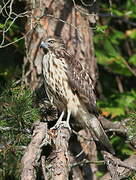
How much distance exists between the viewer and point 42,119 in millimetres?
5391

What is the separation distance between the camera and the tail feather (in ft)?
19.0

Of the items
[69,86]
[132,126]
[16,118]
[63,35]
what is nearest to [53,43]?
[63,35]

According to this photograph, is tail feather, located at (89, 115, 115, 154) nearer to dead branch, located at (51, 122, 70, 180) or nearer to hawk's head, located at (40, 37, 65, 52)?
hawk's head, located at (40, 37, 65, 52)

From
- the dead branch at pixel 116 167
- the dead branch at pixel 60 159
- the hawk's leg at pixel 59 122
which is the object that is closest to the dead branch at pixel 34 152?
the dead branch at pixel 60 159

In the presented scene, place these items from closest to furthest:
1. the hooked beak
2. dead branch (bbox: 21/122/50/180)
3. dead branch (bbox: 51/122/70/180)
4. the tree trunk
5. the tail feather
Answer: dead branch (bbox: 21/122/50/180), dead branch (bbox: 51/122/70/180), the tail feather, the hooked beak, the tree trunk

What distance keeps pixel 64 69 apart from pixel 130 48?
3226 mm

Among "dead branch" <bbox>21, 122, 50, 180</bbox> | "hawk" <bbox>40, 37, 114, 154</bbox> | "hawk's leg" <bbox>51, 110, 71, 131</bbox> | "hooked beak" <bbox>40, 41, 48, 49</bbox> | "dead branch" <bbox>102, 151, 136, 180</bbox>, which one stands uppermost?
"hooked beak" <bbox>40, 41, 48, 49</bbox>

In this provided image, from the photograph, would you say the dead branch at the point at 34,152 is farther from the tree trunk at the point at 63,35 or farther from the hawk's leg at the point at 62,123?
the tree trunk at the point at 63,35

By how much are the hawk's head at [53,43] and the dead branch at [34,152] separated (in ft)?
4.79

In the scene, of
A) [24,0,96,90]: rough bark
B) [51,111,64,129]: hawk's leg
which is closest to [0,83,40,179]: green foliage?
[51,111,64,129]: hawk's leg

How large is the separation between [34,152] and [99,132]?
6.40 feet

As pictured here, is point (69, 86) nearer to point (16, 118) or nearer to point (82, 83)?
point (82, 83)

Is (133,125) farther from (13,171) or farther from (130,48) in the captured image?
(130,48)

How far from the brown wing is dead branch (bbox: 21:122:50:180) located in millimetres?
1307
